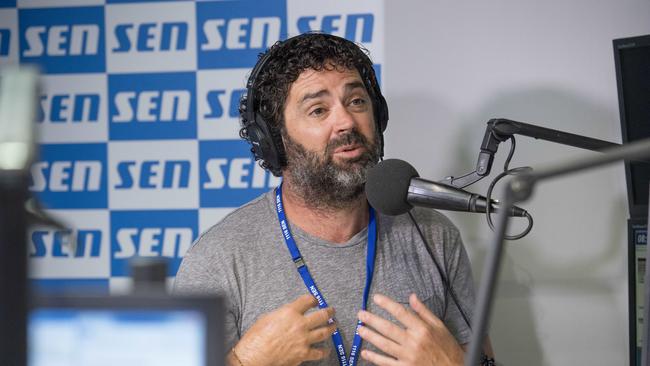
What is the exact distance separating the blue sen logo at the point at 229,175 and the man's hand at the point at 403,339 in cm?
78

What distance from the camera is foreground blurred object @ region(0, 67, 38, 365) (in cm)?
43

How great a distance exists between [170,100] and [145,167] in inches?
8.4

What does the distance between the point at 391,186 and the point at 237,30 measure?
1071 millimetres

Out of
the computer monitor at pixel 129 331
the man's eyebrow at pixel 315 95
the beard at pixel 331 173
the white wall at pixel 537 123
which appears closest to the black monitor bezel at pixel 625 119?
the white wall at pixel 537 123

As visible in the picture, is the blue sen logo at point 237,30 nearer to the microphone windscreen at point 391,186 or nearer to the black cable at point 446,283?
the black cable at point 446,283

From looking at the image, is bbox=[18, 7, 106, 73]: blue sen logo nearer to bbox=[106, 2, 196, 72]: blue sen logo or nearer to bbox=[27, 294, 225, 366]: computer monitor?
bbox=[106, 2, 196, 72]: blue sen logo

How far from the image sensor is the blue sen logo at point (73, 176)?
233cm

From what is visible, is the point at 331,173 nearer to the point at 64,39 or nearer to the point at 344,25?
the point at 344,25

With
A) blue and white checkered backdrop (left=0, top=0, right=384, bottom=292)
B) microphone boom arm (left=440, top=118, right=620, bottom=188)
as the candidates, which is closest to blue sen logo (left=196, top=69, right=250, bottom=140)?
blue and white checkered backdrop (left=0, top=0, right=384, bottom=292)

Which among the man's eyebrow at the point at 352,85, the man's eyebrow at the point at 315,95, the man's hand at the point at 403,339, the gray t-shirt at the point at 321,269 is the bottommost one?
the man's hand at the point at 403,339

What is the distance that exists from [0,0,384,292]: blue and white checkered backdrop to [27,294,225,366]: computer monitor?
1.62 metres

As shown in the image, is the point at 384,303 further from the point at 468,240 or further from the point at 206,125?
the point at 206,125

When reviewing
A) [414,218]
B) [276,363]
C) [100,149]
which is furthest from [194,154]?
[276,363]

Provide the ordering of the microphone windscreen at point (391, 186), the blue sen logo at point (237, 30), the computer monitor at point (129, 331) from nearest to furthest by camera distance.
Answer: the computer monitor at point (129, 331) → the microphone windscreen at point (391, 186) → the blue sen logo at point (237, 30)
